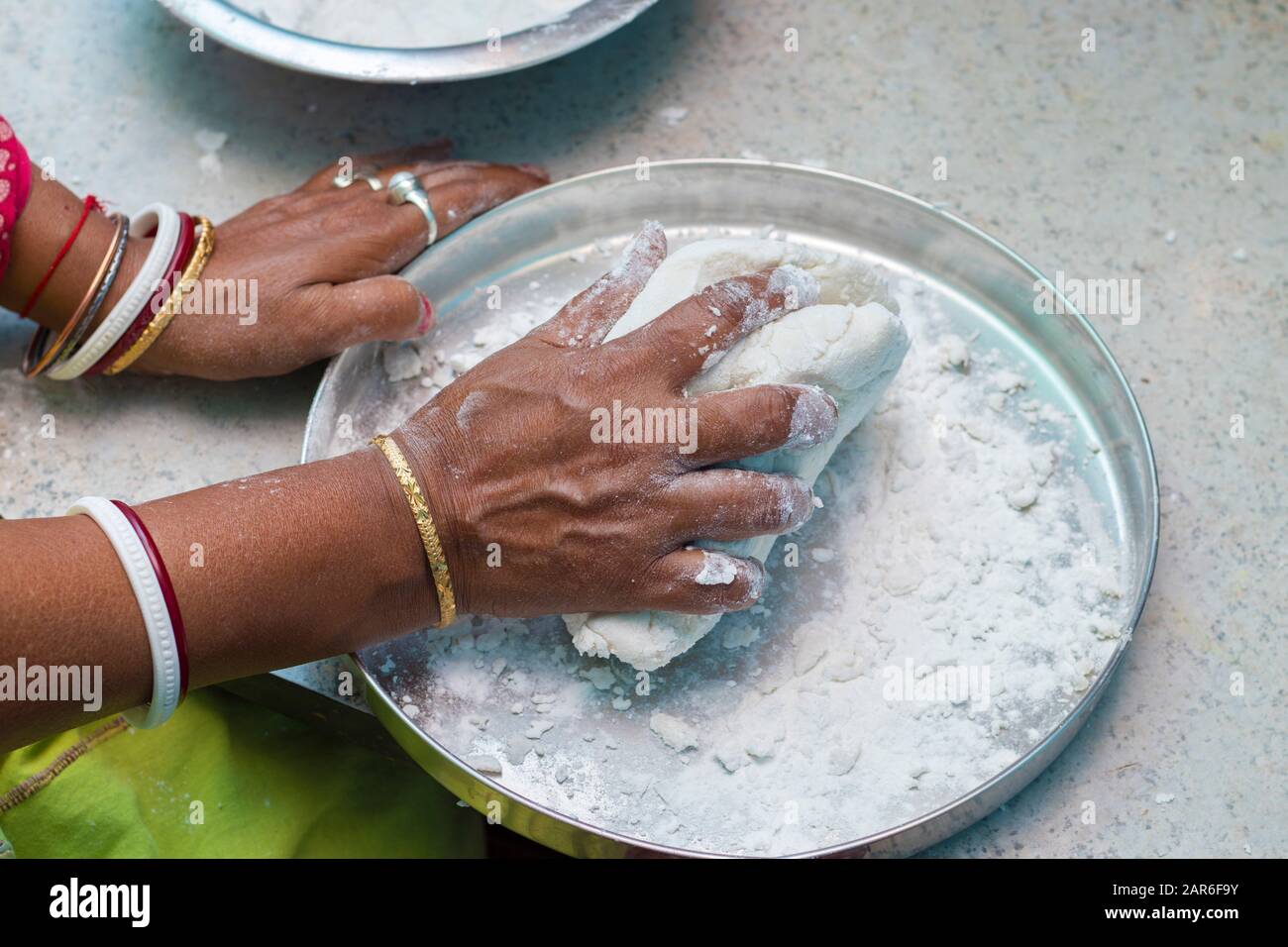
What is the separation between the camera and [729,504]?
0.95m

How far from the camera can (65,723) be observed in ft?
2.91

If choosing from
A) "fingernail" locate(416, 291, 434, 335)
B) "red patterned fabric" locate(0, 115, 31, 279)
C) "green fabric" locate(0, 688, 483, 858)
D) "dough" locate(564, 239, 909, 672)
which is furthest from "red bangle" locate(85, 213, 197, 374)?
"dough" locate(564, 239, 909, 672)

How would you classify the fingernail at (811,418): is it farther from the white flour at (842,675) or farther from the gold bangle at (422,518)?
the gold bangle at (422,518)

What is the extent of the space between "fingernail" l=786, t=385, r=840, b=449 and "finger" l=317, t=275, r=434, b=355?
16.0 inches

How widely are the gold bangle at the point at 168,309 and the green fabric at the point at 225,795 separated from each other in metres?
0.33

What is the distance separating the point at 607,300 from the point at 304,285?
12.3 inches

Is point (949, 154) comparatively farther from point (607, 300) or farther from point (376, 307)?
point (376, 307)

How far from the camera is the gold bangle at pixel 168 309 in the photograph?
3.68 feet

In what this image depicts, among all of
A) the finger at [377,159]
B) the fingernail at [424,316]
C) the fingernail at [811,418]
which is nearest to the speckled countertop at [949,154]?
the finger at [377,159]

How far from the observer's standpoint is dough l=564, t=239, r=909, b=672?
98cm
